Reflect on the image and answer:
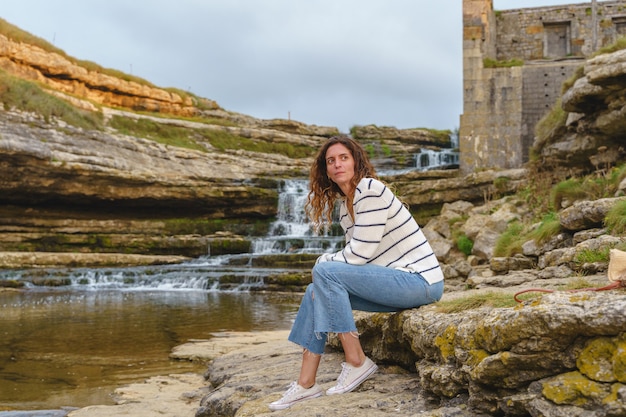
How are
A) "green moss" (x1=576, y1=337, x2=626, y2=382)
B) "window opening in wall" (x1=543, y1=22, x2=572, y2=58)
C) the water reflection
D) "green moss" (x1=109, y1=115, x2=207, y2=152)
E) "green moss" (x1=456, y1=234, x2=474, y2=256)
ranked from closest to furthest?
"green moss" (x1=576, y1=337, x2=626, y2=382), the water reflection, "green moss" (x1=456, y1=234, x2=474, y2=256), "window opening in wall" (x1=543, y1=22, x2=572, y2=58), "green moss" (x1=109, y1=115, x2=207, y2=152)

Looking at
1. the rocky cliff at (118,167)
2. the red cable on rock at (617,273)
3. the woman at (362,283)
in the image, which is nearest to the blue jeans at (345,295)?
the woman at (362,283)

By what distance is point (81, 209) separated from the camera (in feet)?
73.6

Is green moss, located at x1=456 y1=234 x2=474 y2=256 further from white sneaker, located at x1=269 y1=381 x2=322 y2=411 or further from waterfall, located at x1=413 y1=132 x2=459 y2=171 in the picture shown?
waterfall, located at x1=413 y1=132 x2=459 y2=171

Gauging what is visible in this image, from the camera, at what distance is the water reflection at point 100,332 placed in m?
5.60

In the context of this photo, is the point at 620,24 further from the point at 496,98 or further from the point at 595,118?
the point at 595,118

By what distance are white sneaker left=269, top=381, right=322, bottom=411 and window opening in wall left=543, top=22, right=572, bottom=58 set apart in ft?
75.3

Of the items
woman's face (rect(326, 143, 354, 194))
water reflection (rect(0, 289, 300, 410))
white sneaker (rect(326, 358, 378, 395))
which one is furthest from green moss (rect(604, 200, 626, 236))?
water reflection (rect(0, 289, 300, 410))

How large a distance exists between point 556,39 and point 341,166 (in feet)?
75.1

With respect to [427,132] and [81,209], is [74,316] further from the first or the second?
[427,132]

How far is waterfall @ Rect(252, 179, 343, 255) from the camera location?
18.1 m

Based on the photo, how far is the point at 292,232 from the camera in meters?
21.1

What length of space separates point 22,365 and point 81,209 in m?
16.9

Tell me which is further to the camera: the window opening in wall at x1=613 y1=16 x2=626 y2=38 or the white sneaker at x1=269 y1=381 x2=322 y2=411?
the window opening in wall at x1=613 y1=16 x2=626 y2=38

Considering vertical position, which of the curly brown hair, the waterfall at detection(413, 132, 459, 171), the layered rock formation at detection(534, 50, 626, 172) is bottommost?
the curly brown hair
